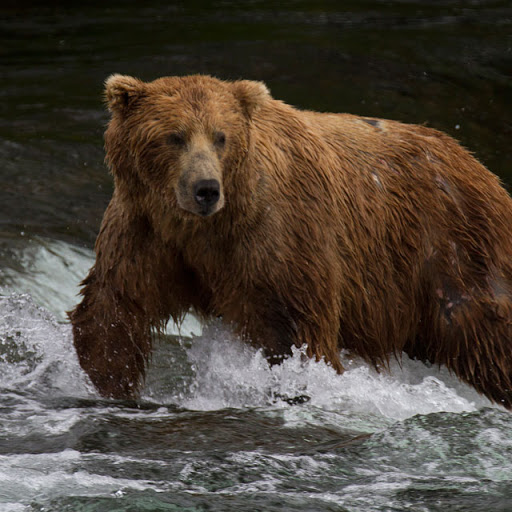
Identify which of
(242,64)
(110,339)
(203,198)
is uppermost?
(203,198)

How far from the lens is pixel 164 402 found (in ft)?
18.3

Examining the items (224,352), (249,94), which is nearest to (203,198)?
(249,94)

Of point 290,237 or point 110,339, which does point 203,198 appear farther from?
point 110,339

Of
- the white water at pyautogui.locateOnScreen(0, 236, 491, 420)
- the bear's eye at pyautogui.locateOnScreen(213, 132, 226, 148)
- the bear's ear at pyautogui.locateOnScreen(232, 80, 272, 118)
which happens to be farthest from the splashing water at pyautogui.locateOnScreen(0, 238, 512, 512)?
the bear's ear at pyautogui.locateOnScreen(232, 80, 272, 118)

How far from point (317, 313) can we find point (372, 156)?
3.84 feet

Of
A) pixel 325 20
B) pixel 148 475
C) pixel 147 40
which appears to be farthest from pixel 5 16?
pixel 148 475

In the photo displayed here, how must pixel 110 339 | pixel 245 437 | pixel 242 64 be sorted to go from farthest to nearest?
pixel 242 64 < pixel 110 339 < pixel 245 437

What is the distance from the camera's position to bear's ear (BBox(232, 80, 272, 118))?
16.9 feet

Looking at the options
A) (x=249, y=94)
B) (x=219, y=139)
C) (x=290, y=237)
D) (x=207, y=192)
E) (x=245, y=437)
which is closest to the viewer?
(x=245, y=437)

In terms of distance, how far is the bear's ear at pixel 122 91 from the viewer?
5039 millimetres

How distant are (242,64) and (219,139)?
682cm

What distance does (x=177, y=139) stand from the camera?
4984mm

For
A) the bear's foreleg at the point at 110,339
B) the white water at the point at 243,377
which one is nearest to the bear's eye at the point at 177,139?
the bear's foreleg at the point at 110,339

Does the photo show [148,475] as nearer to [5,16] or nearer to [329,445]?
[329,445]
